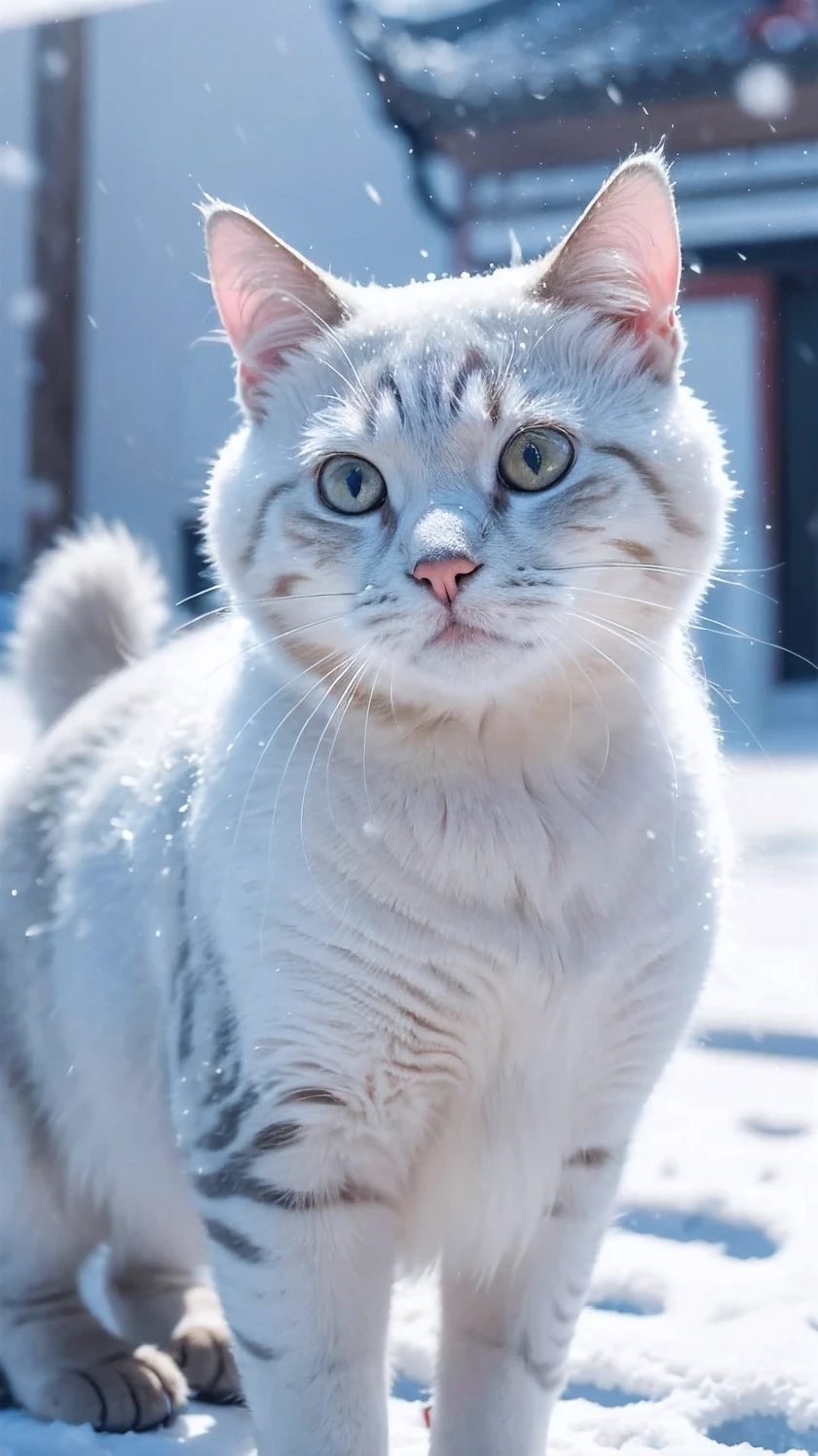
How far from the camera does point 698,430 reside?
0.95 meters

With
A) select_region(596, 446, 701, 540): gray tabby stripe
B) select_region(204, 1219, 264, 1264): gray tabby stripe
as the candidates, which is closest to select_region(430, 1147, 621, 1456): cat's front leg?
select_region(204, 1219, 264, 1264): gray tabby stripe

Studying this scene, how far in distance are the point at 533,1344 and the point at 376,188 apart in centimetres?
306

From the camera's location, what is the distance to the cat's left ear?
0.92 metres

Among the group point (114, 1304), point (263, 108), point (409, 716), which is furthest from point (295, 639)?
point (263, 108)

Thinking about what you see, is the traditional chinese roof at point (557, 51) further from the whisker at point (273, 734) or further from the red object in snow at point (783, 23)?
the whisker at point (273, 734)

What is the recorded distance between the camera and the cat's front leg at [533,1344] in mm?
941

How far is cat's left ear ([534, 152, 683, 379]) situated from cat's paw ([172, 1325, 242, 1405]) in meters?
0.86

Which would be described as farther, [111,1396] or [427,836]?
[111,1396]

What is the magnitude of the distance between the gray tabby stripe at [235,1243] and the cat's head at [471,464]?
35 centimetres

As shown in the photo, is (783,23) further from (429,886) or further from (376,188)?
(429,886)

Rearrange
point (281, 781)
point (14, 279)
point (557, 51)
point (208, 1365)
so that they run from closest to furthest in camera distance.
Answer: point (281, 781), point (208, 1365), point (557, 51), point (14, 279)

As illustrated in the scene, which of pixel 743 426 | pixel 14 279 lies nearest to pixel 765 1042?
pixel 743 426

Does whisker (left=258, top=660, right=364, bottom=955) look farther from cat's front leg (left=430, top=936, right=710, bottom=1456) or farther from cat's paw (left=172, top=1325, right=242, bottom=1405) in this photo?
cat's paw (left=172, top=1325, right=242, bottom=1405)

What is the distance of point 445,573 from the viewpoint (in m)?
0.80
